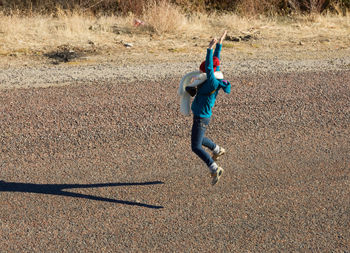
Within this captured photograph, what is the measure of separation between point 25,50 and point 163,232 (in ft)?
27.0

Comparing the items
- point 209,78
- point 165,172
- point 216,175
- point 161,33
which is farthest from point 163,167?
point 161,33

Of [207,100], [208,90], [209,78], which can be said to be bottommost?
[207,100]

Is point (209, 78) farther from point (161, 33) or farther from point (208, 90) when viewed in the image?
point (161, 33)

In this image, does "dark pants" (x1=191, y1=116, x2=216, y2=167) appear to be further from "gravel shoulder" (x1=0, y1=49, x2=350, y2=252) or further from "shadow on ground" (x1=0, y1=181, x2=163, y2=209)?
"shadow on ground" (x1=0, y1=181, x2=163, y2=209)

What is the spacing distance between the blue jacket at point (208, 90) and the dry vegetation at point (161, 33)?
6.26 meters

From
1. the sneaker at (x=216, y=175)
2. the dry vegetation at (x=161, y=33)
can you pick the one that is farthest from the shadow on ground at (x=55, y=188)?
the dry vegetation at (x=161, y=33)

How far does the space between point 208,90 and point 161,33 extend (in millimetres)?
8201

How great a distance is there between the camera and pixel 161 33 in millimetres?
13367

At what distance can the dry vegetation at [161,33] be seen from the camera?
40.1ft

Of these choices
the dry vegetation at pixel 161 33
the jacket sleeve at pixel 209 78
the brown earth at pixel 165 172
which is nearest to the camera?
the brown earth at pixel 165 172

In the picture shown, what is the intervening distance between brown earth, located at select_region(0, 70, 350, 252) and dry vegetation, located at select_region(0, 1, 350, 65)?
3291 millimetres

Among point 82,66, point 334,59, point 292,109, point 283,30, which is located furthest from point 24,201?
point 283,30

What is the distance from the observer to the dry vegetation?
12.2m

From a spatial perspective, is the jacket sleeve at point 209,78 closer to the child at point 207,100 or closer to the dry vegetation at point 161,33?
the child at point 207,100
